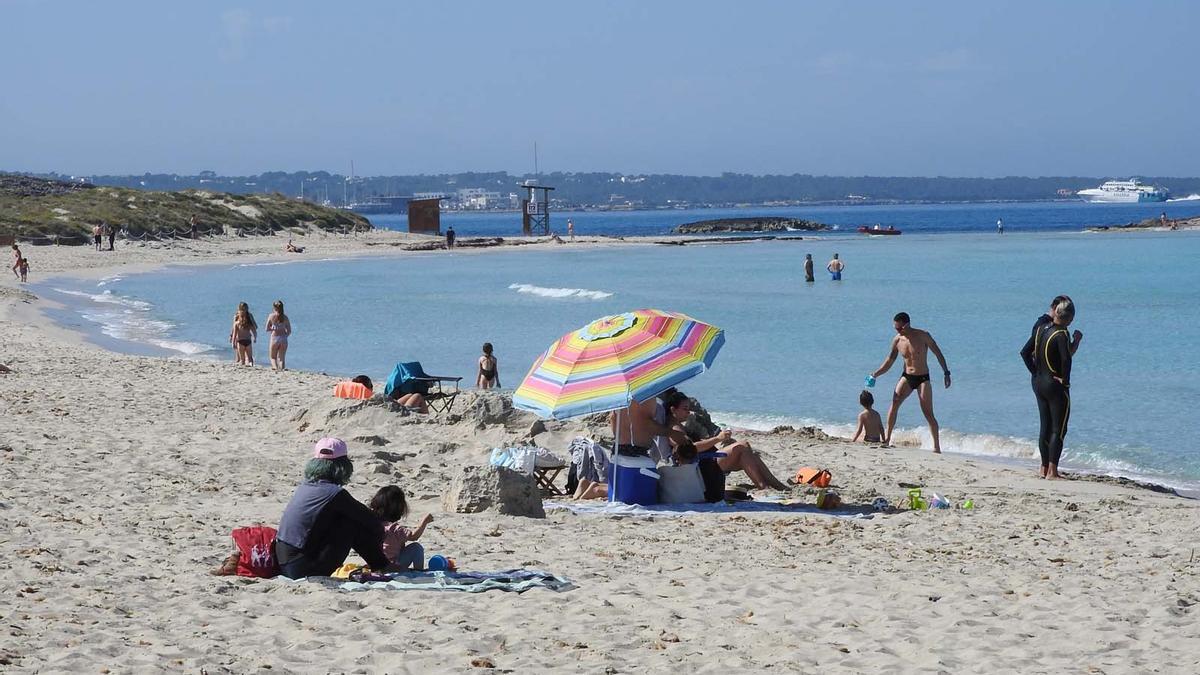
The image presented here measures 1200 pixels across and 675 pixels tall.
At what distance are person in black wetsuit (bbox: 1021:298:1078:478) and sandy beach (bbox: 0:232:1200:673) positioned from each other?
594 mm

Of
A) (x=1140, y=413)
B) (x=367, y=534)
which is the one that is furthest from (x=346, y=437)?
(x=1140, y=413)

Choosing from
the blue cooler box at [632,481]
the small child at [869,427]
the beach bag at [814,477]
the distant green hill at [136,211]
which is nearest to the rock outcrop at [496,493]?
the blue cooler box at [632,481]

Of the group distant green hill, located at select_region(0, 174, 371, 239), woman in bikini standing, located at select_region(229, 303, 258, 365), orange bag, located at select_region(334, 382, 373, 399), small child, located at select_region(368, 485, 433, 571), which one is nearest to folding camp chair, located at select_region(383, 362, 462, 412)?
orange bag, located at select_region(334, 382, 373, 399)

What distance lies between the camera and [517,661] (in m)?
5.83

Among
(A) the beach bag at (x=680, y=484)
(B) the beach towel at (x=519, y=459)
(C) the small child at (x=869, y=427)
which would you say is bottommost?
(C) the small child at (x=869, y=427)

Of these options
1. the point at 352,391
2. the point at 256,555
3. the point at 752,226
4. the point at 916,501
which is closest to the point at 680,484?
the point at 916,501

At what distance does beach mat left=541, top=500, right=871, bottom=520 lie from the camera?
973 centimetres

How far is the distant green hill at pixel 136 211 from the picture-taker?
6406 cm

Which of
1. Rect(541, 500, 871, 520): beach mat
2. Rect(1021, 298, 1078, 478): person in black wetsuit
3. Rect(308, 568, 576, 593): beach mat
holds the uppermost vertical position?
Rect(1021, 298, 1078, 478): person in black wetsuit

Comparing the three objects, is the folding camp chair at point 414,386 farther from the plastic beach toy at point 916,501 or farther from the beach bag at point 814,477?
the plastic beach toy at point 916,501

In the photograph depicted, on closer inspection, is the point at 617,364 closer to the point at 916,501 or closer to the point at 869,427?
the point at 916,501

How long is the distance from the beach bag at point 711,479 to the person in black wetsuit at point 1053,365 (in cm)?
289

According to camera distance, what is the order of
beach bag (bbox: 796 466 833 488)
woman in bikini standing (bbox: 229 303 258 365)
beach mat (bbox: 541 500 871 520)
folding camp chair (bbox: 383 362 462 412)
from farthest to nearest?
woman in bikini standing (bbox: 229 303 258 365), folding camp chair (bbox: 383 362 462 412), beach bag (bbox: 796 466 833 488), beach mat (bbox: 541 500 871 520)

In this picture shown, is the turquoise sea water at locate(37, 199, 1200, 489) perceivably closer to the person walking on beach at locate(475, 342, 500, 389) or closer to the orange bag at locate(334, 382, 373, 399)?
the person walking on beach at locate(475, 342, 500, 389)
